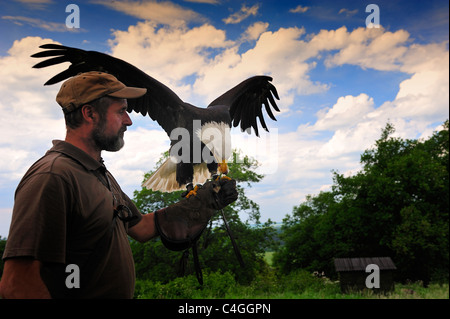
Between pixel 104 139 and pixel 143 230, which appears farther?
pixel 143 230

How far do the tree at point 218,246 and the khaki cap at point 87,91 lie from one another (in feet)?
37.1

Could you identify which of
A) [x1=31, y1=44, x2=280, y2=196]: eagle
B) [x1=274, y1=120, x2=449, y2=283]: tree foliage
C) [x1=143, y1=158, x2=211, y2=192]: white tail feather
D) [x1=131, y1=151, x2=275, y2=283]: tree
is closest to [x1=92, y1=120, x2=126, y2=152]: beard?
[x1=31, y1=44, x2=280, y2=196]: eagle

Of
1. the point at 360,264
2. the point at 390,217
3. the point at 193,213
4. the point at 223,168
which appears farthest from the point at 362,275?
the point at 193,213

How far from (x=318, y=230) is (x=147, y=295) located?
43.2 feet

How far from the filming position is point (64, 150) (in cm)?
146

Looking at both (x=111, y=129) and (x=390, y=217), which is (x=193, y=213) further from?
(x=390, y=217)

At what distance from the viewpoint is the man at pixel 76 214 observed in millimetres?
1180

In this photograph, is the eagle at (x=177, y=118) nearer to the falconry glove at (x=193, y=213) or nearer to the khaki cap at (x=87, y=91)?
the falconry glove at (x=193, y=213)

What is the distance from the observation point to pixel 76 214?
1.36 metres

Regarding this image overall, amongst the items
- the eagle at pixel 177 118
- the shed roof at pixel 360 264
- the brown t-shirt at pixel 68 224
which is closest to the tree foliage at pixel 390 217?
the shed roof at pixel 360 264

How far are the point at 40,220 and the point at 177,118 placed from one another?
1715 mm

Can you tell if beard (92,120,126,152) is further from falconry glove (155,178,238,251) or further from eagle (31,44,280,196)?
eagle (31,44,280,196)

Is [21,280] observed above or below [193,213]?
below
